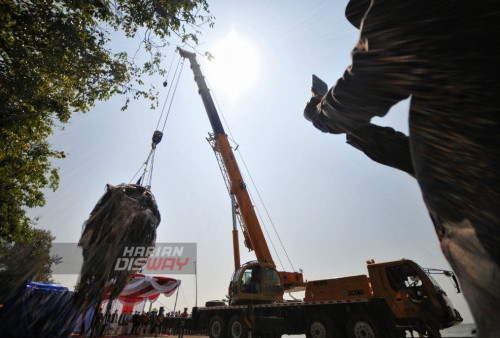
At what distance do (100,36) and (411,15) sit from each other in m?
9.84

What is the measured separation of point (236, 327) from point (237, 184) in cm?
724

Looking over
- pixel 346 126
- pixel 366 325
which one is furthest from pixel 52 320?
pixel 346 126

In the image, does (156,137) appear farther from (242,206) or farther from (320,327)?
(320,327)

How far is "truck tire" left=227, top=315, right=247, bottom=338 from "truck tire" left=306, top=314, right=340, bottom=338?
279 cm

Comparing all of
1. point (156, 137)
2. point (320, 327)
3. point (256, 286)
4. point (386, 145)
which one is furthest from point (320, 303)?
point (386, 145)

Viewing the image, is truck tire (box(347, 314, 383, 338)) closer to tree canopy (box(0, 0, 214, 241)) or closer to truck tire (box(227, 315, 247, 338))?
truck tire (box(227, 315, 247, 338))

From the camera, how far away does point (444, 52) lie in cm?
65

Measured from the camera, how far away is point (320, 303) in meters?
9.62

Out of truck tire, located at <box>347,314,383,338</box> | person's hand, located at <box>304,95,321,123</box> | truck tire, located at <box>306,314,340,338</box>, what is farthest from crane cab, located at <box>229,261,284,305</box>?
person's hand, located at <box>304,95,321,123</box>

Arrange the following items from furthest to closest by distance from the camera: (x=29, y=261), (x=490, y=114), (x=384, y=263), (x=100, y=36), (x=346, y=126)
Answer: (x=29, y=261), (x=384, y=263), (x=100, y=36), (x=346, y=126), (x=490, y=114)

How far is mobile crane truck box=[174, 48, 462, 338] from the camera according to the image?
26.9 feet

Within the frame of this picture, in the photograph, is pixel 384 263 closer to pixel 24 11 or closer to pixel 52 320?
pixel 24 11

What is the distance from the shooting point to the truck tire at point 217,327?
36.9ft

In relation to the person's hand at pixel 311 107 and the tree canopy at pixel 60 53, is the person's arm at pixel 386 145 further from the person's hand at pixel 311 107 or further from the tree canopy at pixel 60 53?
the tree canopy at pixel 60 53
